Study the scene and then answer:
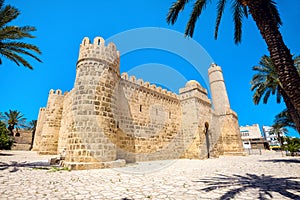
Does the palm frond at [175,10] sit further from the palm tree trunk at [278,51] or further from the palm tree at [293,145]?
the palm tree at [293,145]

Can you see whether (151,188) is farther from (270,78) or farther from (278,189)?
(270,78)

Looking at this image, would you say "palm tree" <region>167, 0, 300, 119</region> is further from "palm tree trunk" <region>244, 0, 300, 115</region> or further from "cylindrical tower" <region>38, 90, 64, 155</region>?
"cylindrical tower" <region>38, 90, 64, 155</region>

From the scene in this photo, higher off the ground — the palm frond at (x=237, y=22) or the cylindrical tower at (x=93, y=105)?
the palm frond at (x=237, y=22)

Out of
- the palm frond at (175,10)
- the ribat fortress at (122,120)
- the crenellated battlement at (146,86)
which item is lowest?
the ribat fortress at (122,120)

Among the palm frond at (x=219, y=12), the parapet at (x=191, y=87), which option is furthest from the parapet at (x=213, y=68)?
the palm frond at (x=219, y=12)

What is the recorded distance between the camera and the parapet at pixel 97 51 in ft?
28.7

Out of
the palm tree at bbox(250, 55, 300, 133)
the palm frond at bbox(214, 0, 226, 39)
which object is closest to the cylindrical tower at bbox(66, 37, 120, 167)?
the palm frond at bbox(214, 0, 226, 39)

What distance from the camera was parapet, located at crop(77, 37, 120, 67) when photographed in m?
8.74

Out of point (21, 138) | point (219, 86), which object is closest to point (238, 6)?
point (219, 86)

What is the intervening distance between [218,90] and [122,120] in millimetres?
16243

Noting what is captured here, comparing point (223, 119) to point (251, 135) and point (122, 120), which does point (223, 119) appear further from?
point (251, 135)

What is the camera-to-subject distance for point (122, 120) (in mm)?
10438

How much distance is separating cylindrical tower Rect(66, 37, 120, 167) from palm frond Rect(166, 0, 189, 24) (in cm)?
380

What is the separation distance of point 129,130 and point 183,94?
7445 millimetres
